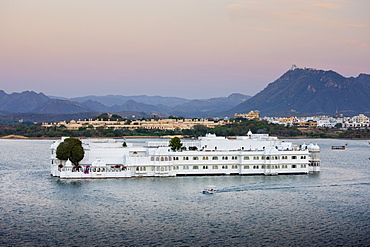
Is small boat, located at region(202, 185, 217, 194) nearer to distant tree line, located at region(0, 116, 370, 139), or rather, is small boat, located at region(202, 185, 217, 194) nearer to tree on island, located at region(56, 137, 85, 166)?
tree on island, located at region(56, 137, 85, 166)

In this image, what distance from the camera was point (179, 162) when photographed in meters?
47.8

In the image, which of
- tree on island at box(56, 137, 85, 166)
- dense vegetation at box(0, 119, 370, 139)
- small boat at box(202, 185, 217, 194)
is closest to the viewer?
small boat at box(202, 185, 217, 194)

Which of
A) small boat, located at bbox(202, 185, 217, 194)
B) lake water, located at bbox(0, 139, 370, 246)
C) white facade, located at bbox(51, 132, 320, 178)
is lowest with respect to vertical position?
lake water, located at bbox(0, 139, 370, 246)

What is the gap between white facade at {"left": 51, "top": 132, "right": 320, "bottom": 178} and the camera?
46.8 metres

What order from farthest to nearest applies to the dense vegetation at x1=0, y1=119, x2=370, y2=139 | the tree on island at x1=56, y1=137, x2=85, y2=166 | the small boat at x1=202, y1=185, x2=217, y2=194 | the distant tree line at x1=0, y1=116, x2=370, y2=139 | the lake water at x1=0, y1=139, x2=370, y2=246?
1. the dense vegetation at x1=0, y1=119, x2=370, y2=139
2. the distant tree line at x1=0, y1=116, x2=370, y2=139
3. the tree on island at x1=56, y1=137, x2=85, y2=166
4. the small boat at x1=202, y1=185, x2=217, y2=194
5. the lake water at x1=0, y1=139, x2=370, y2=246

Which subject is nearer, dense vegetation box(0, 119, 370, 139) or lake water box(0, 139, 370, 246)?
lake water box(0, 139, 370, 246)

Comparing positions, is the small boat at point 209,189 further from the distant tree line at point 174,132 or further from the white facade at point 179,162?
the distant tree line at point 174,132

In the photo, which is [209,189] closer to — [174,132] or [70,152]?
[70,152]

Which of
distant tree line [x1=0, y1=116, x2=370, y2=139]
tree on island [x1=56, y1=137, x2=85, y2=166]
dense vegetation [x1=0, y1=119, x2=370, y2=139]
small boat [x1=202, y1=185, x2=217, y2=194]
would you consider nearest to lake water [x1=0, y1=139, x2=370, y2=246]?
small boat [x1=202, y1=185, x2=217, y2=194]

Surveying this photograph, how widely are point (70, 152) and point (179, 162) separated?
9005mm

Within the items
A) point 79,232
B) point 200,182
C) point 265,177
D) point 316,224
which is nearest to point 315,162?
point 265,177

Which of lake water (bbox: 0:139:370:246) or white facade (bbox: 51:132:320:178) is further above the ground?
white facade (bbox: 51:132:320:178)

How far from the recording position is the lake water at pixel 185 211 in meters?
28.6

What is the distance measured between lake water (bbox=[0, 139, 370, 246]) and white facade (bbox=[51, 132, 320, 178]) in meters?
1.17
